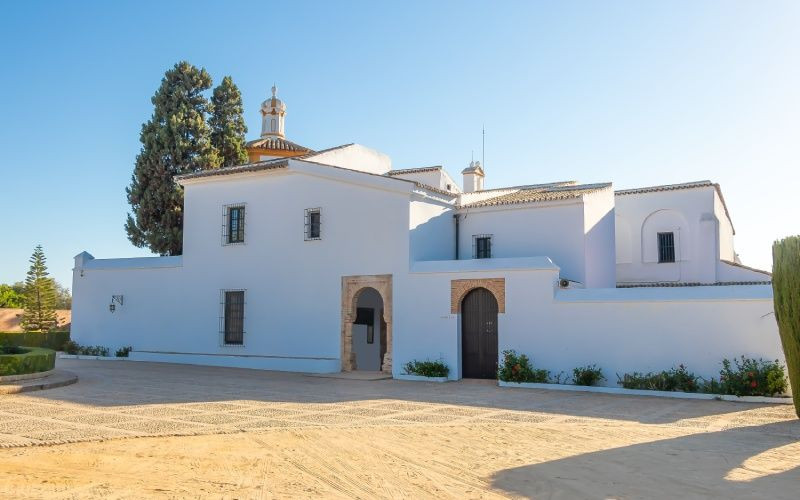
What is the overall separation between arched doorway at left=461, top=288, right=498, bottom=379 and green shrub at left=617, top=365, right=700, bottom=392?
3492mm

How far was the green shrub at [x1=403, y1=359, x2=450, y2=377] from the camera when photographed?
17.9 meters

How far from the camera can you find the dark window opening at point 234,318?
22.0 metres

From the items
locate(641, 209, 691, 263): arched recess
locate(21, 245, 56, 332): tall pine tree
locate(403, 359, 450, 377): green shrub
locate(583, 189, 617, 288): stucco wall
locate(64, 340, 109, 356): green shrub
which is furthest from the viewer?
locate(21, 245, 56, 332): tall pine tree

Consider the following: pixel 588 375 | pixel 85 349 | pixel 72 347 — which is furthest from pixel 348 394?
pixel 72 347

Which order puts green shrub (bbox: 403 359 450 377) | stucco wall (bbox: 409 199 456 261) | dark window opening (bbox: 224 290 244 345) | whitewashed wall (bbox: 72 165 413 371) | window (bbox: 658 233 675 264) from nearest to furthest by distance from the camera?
green shrub (bbox: 403 359 450 377), stucco wall (bbox: 409 199 456 261), whitewashed wall (bbox: 72 165 413 371), dark window opening (bbox: 224 290 244 345), window (bbox: 658 233 675 264)

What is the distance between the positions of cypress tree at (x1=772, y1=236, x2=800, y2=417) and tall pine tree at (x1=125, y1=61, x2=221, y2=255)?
22.9 m

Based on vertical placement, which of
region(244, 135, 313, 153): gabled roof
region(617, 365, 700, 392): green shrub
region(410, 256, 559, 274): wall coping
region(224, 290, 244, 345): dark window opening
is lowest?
region(617, 365, 700, 392): green shrub

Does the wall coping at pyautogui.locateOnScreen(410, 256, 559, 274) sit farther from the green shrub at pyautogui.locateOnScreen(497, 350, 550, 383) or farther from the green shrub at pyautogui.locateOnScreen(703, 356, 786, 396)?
the green shrub at pyautogui.locateOnScreen(703, 356, 786, 396)

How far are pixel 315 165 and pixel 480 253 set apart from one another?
5625 mm

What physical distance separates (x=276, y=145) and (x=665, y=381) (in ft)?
68.5

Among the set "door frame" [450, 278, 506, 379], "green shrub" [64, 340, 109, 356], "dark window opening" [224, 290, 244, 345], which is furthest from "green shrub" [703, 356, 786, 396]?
"green shrub" [64, 340, 109, 356]

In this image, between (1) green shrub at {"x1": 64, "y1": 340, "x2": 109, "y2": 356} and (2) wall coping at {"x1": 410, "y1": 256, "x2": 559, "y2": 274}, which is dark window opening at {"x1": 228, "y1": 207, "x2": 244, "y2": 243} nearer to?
(1) green shrub at {"x1": 64, "y1": 340, "x2": 109, "y2": 356}

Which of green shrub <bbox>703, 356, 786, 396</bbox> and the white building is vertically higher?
the white building

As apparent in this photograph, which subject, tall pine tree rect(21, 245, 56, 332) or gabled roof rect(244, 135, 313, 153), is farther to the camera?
tall pine tree rect(21, 245, 56, 332)
